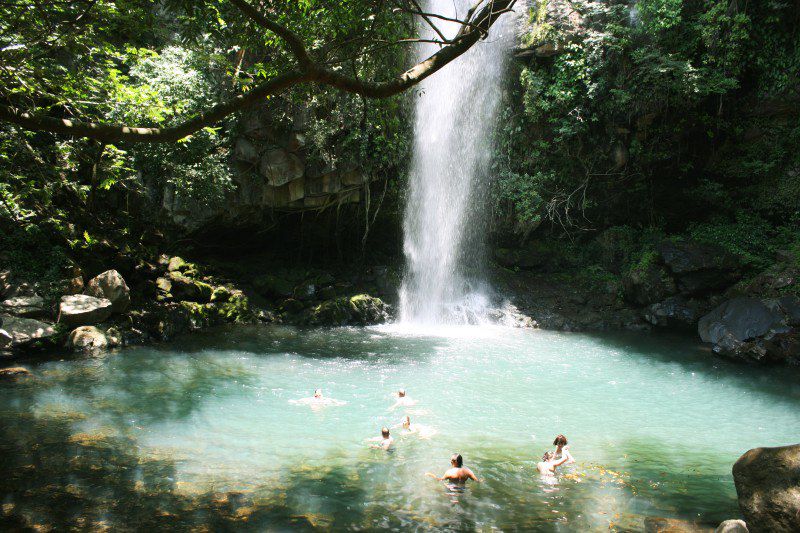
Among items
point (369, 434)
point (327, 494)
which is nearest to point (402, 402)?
point (369, 434)

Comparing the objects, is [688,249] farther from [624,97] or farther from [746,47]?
[746,47]

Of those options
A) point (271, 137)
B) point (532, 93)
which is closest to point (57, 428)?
point (271, 137)

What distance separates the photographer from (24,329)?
10.3m

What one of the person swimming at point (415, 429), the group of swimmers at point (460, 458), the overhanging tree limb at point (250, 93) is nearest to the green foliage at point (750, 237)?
the group of swimmers at point (460, 458)

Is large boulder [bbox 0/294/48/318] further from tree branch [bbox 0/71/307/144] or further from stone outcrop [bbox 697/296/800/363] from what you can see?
stone outcrop [bbox 697/296/800/363]

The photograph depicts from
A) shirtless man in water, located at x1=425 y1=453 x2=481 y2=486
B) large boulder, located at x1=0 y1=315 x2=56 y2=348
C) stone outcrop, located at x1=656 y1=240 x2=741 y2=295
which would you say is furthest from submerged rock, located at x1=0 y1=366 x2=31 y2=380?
stone outcrop, located at x1=656 y1=240 x2=741 y2=295

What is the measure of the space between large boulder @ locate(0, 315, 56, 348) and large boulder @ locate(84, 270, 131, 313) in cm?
140

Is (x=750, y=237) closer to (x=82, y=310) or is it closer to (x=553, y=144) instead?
(x=553, y=144)

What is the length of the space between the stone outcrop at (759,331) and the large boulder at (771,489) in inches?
354

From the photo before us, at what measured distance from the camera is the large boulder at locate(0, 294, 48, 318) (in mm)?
10609

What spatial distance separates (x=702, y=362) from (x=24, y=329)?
50.3 feet

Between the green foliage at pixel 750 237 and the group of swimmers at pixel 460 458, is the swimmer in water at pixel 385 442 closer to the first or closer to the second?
Answer: the group of swimmers at pixel 460 458

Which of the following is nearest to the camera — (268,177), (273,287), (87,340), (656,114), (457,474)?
(457,474)

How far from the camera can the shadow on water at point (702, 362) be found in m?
10.5
